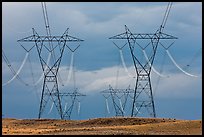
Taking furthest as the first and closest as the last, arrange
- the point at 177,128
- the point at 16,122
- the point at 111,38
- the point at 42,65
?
the point at 16,122
the point at 42,65
the point at 111,38
the point at 177,128

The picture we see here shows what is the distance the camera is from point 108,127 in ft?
160

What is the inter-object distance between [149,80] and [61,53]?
35.7 feet

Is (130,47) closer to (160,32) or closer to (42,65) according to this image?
(160,32)

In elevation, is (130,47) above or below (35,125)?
above

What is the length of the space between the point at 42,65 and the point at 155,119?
14.8 m

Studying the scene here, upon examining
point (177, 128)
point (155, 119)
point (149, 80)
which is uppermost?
point (149, 80)

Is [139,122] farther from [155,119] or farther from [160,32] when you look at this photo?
[160,32]

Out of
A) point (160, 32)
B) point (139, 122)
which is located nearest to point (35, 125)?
point (139, 122)

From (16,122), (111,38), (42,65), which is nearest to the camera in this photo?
(111,38)

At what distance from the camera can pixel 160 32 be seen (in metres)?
→ 56.5

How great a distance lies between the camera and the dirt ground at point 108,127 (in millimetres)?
41281

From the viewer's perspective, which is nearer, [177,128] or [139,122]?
[177,128]

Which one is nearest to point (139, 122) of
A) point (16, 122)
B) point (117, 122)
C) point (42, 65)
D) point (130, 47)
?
point (117, 122)

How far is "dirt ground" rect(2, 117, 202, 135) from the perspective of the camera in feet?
135
